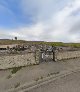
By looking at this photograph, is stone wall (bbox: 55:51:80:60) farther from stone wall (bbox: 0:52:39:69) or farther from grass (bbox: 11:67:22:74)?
grass (bbox: 11:67:22:74)

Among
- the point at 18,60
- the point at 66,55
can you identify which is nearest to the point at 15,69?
the point at 18,60

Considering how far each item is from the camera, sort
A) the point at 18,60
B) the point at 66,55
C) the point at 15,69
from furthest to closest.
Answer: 1. the point at 66,55
2. the point at 18,60
3. the point at 15,69

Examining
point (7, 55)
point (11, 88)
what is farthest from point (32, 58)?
point (11, 88)

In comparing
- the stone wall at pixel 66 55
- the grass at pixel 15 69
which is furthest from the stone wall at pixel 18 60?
the stone wall at pixel 66 55

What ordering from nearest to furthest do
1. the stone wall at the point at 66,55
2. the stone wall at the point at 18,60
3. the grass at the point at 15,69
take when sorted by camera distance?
1. the grass at the point at 15,69
2. the stone wall at the point at 18,60
3. the stone wall at the point at 66,55

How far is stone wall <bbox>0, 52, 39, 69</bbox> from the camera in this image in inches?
752

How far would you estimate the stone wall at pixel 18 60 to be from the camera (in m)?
19.1

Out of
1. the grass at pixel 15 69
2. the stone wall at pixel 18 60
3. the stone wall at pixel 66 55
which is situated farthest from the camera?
the stone wall at pixel 66 55

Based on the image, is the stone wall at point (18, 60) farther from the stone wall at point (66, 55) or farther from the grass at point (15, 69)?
the stone wall at point (66, 55)

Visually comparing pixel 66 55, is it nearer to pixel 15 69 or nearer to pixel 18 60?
pixel 18 60

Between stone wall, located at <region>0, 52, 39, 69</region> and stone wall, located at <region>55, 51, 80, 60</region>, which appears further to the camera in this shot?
stone wall, located at <region>55, 51, 80, 60</region>

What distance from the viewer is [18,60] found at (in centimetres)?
2028

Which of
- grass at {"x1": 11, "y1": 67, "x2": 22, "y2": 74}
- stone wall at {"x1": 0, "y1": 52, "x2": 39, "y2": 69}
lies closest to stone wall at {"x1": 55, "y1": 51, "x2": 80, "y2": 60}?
stone wall at {"x1": 0, "y1": 52, "x2": 39, "y2": 69}

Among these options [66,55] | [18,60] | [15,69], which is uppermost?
[66,55]
